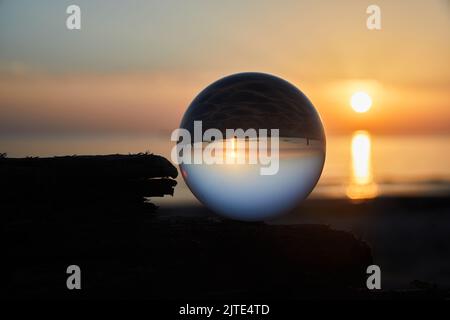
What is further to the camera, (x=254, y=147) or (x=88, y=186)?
(x=88, y=186)

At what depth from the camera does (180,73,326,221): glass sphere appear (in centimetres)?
1034

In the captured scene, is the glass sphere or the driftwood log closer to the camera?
A: the glass sphere

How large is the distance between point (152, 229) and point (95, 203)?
1.08 metres

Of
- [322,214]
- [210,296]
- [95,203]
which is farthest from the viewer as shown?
[322,214]

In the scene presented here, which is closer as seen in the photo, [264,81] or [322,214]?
[264,81]

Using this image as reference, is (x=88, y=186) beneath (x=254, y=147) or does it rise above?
beneath

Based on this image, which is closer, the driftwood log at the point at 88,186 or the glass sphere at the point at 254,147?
the glass sphere at the point at 254,147

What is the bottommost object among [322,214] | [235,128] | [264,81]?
[322,214]

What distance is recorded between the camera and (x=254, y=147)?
1034 centimetres

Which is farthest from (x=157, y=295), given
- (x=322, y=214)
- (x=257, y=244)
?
(x=322, y=214)

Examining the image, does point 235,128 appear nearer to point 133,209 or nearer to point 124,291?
point 133,209

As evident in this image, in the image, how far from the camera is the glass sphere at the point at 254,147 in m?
10.3

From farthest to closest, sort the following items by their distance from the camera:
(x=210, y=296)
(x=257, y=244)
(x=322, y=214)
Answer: (x=322, y=214), (x=257, y=244), (x=210, y=296)

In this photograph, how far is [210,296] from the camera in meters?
9.55
